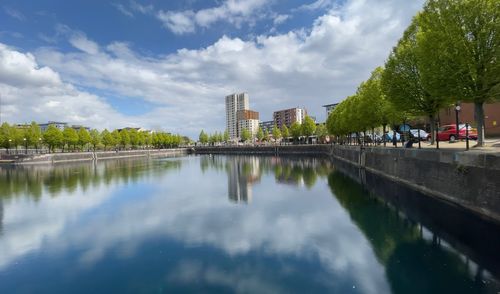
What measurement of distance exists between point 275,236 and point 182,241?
5.55m

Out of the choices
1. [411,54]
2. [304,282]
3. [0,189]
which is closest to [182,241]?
[304,282]

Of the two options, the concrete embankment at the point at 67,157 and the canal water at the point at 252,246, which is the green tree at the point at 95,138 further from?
the canal water at the point at 252,246

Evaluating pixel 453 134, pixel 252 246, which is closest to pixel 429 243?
pixel 252 246

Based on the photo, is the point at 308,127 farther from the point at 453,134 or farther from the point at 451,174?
the point at 451,174

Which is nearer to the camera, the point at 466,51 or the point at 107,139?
the point at 466,51

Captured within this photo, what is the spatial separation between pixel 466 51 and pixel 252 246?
A: 62.1 ft

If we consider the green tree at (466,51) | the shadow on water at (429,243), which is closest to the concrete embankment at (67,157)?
the shadow on water at (429,243)

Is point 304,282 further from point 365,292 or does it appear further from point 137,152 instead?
point 137,152

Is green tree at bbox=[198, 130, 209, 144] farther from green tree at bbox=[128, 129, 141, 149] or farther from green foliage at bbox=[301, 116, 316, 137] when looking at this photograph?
A: green foliage at bbox=[301, 116, 316, 137]

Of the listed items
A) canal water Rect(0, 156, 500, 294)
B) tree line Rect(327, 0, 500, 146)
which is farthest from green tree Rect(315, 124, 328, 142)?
tree line Rect(327, 0, 500, 146)

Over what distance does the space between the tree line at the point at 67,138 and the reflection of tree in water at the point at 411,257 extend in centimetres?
10557

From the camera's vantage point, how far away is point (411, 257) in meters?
14.0

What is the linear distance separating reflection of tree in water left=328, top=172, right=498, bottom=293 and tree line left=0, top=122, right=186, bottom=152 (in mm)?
105572

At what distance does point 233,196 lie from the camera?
32.4 meters
